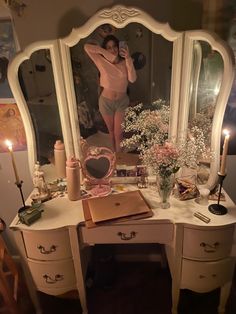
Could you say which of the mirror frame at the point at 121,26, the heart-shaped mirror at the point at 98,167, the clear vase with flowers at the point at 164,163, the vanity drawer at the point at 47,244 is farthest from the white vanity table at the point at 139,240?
the mirror frame at the point at 121,26

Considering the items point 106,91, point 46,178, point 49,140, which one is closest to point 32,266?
point 46,178

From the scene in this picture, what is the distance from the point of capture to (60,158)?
159cm

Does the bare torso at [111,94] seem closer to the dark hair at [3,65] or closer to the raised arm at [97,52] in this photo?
the raised arm at [97,52]

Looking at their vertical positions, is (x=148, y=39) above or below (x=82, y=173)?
above

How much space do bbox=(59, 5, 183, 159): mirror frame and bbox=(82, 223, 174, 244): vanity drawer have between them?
0.66 meters

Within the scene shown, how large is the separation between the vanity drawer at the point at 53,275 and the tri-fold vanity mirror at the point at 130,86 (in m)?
0.61

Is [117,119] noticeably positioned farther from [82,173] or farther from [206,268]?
[206,268]

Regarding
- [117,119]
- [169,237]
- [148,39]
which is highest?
[148,39]

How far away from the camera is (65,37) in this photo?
135cm

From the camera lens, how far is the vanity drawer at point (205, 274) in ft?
4.71

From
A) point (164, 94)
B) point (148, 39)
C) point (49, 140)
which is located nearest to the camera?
point (148, 39)

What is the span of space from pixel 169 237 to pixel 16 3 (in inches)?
60.2

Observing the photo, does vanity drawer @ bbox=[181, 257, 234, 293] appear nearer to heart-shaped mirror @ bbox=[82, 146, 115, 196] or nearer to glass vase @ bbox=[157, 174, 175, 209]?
glass vase @ bbox=[157, 174, 175, 209]

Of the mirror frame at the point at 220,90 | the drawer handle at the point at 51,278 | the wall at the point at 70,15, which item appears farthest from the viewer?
the drawer handle at the point at 51,278
